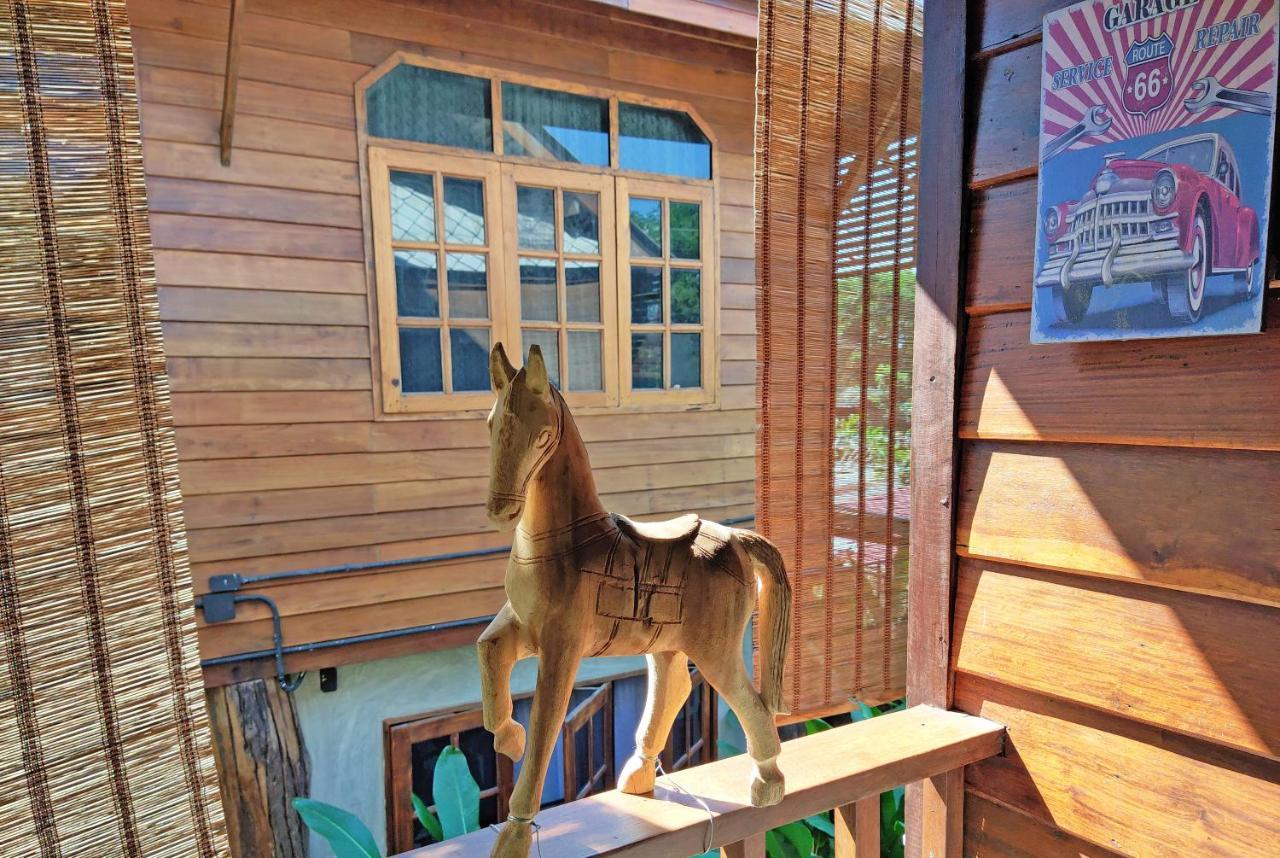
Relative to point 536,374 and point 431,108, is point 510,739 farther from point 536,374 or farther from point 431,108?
point 431,108

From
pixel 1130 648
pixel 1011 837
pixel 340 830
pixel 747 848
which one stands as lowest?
pixel 340 830

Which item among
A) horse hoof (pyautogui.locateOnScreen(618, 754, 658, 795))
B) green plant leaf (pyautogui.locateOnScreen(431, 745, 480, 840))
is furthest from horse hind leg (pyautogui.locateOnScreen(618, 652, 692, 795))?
green plant leaf (pyautogui.locateOnScreen(431, 745, 480, 840))

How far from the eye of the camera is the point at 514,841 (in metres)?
0.74

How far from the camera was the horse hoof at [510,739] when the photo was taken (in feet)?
2.52

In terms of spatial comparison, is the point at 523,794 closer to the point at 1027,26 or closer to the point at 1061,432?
the point at 1061,432

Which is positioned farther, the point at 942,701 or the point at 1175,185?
the point at 942,701

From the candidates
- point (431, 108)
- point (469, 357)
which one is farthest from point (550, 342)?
point (431, 108)

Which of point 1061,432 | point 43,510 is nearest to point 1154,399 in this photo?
point 1061,432

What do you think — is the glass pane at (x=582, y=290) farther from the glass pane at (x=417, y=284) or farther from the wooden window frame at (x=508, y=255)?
the glass pane at (x=417, y=284)

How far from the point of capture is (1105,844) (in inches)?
42.6

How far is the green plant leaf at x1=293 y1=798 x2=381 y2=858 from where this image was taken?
184 cm

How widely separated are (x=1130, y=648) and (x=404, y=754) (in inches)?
104

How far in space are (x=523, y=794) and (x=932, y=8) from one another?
130cm

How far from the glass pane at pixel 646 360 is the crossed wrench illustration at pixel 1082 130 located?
6.86ft
